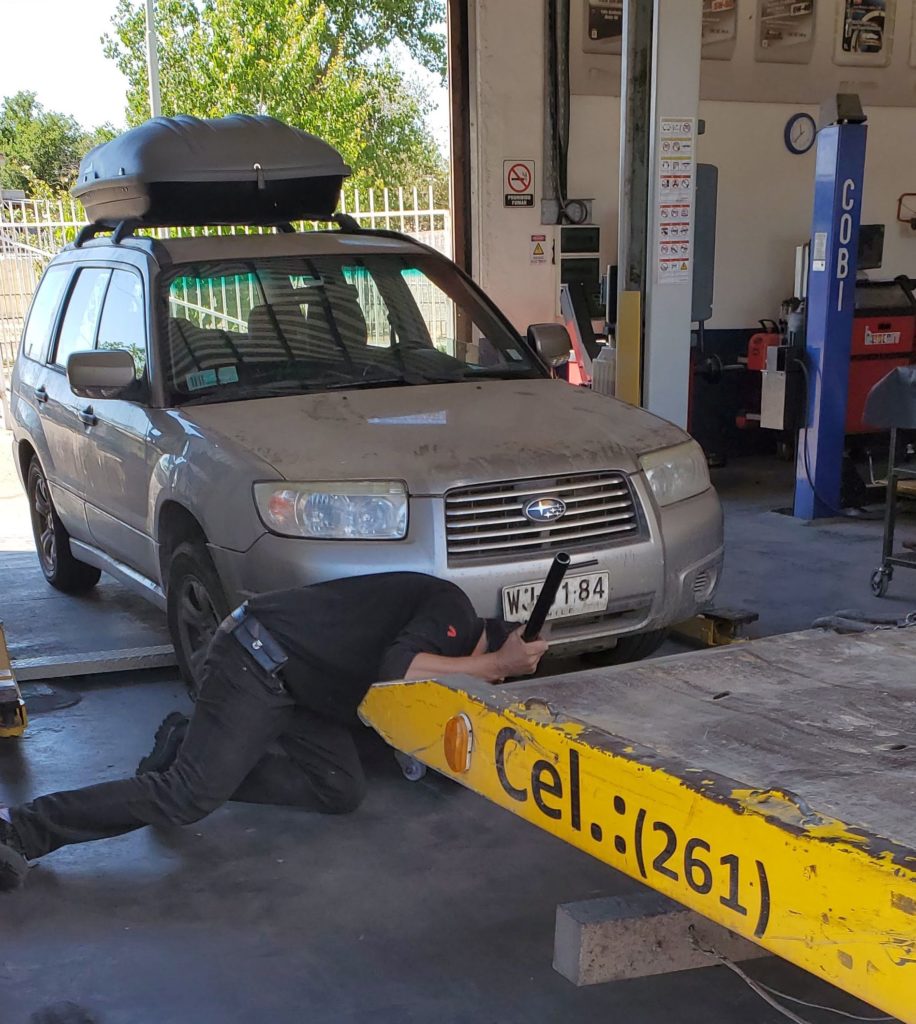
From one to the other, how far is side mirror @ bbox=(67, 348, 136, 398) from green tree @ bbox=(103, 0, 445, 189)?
21.2 m

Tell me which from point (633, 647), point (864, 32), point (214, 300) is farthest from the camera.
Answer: point (864, 32)

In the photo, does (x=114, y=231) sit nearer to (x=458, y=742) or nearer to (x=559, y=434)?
(x=559, y=434)

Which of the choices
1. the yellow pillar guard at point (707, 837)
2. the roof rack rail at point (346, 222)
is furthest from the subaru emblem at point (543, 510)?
the roof rack rail at point (346, 222)

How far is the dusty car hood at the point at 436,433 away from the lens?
397 centimetres

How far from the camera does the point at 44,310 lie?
20.0 feet

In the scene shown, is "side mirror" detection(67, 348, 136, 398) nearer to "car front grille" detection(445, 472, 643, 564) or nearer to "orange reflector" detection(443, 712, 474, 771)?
"car front grille" detection(445, 472, 643, 564)

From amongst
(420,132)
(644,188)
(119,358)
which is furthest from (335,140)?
(119,358)

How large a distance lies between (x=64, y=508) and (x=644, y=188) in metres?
3.71

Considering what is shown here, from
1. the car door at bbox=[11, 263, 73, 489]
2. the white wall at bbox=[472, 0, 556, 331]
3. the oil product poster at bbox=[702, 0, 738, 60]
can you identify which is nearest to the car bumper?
the car door at bbox=[11, 263, 73, 489]

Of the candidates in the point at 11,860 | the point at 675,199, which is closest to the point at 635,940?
the point at 11,860

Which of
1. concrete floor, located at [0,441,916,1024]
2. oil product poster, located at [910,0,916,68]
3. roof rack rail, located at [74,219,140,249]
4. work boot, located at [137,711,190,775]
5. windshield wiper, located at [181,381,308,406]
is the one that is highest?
oil product poster, located at [910,0,916,68]

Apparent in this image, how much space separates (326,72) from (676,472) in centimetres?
2364

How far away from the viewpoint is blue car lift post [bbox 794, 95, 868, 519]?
24.6ft

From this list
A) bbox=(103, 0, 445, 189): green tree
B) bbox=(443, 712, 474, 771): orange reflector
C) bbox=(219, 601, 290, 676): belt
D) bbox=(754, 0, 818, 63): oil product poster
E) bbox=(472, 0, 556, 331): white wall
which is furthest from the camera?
bbox=(103, 0, 445, 189): green tree
